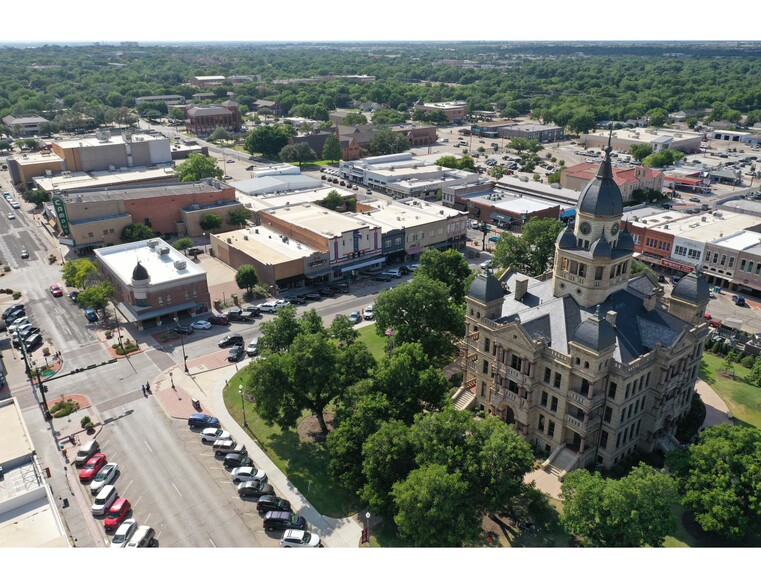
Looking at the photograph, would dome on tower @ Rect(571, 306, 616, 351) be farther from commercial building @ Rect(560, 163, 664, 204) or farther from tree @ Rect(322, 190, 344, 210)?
commercial building @ Rect(560, 163, 664, 204)

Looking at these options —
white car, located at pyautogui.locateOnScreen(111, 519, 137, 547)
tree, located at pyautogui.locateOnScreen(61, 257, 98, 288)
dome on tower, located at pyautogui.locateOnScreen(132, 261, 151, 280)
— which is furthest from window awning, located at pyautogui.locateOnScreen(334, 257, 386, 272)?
white car, located at pyautogui.locateOnScreen(111, 519, 137, 547)

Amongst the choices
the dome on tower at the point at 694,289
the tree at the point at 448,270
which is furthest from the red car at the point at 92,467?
the dome on tower at the point at 694,289

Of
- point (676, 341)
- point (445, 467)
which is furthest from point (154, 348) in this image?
point (676, 341)

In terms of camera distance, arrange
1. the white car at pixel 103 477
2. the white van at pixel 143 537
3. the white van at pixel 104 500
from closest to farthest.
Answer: the white van at pixel 143 537 → the white van at pixel 104 500 → the white car at pixel 103 477

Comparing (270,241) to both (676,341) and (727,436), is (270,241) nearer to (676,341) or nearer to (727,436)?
(676,341)

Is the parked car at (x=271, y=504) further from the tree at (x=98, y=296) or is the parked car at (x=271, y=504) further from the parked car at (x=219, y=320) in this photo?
the tree at (x=98, y=296)

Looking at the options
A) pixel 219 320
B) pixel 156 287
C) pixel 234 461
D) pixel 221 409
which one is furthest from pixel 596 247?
pixel 156 287
